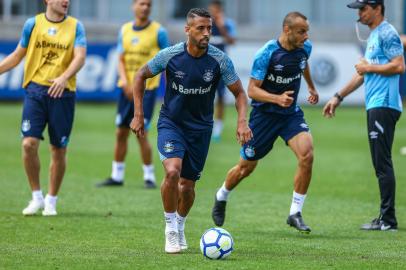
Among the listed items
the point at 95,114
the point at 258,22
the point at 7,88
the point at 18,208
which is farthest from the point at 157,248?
the point at 258,22

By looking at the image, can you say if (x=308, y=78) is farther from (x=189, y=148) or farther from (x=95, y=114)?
(x=95, y=114)

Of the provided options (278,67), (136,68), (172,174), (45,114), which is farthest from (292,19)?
(136,68)

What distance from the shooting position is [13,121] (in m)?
24.2

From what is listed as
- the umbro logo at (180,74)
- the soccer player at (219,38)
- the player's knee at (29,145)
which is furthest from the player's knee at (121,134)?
the soccer player at (219,38)

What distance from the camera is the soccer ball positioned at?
8734 millimetres

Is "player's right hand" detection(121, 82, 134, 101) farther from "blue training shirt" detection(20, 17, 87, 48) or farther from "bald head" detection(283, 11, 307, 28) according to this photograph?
"bald head" detection(283, 11, 307, 28)

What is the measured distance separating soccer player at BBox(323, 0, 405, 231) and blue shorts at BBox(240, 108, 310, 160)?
2.68 ft

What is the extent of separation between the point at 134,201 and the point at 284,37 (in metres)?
3.57

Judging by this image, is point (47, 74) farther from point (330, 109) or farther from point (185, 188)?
point (330, 109)

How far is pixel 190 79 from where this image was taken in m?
9.24

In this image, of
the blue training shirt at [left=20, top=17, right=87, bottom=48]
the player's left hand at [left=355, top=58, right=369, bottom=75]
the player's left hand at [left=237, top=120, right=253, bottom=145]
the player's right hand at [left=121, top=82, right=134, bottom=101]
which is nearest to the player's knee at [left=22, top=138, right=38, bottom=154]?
the blue training shirt at [left=20, top=17, right=87, bottom=48]

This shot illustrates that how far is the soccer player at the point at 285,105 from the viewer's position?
10500 millimetres

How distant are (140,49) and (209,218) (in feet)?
12.3

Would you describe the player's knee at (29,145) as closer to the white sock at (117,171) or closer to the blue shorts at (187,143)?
the blue shorts at (187,143)
